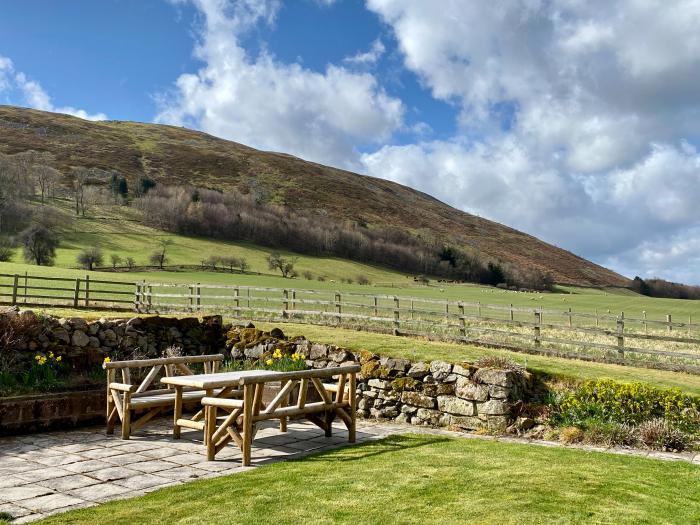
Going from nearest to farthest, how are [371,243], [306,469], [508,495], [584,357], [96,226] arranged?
1. [508,495]
2. [306,469]
3. [584,357]
4. [96,226]
5. [371,243]

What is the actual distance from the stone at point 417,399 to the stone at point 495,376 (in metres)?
0.91

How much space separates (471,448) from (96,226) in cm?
7373

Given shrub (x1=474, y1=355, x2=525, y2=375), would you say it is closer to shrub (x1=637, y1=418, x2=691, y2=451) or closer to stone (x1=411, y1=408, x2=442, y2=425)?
stone (x1=411, y1=408, x2=442, y2=425)

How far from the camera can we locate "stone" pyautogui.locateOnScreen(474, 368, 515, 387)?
375 inches

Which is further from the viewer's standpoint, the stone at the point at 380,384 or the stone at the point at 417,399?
the stone at the point at 380,384

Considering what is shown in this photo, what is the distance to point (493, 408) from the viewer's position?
Result: 9.47 metres

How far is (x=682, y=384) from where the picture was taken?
1051cm

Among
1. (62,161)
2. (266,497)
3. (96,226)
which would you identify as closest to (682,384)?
(266,497)

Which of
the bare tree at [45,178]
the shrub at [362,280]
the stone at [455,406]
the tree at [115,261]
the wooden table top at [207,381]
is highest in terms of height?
the bare tree at [45,178]

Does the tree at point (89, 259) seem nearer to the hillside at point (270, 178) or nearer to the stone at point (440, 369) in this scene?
the stone at point (440, 369)

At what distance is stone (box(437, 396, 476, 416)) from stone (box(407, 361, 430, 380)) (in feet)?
1.72

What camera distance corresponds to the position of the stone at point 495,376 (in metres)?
9.52

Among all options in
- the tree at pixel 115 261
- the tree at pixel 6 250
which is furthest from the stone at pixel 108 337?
the tree at pixel 6 250

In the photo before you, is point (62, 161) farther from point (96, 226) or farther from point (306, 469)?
point (306, 469)
